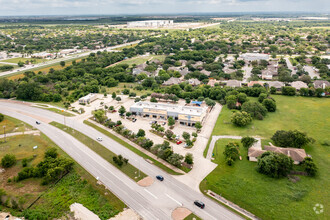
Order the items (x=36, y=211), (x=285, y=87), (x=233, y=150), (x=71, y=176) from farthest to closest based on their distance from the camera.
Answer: (x=285, y=87) → (x=233, y=150) → (x=71, y=176) → (x=36, y=211)

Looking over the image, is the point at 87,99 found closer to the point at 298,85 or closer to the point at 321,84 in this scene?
the point at 298,85

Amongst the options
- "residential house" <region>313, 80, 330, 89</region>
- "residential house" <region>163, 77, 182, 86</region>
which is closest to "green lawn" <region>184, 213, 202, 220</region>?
"residential house" <region>163, 77, 182, 86</region>

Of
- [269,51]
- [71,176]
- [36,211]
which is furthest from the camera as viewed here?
[269,51]

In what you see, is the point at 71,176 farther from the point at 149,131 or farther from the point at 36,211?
the point at 149,131

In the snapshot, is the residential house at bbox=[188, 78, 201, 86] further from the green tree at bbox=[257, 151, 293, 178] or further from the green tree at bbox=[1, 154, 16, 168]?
the green tree at bbox=[1, 154, 16, 168]

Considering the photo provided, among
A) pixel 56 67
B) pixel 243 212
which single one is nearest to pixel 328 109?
pixel 243 212

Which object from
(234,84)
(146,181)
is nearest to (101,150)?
(146,181)

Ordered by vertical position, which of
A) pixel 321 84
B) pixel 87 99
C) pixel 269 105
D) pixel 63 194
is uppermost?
pixel 321 84
